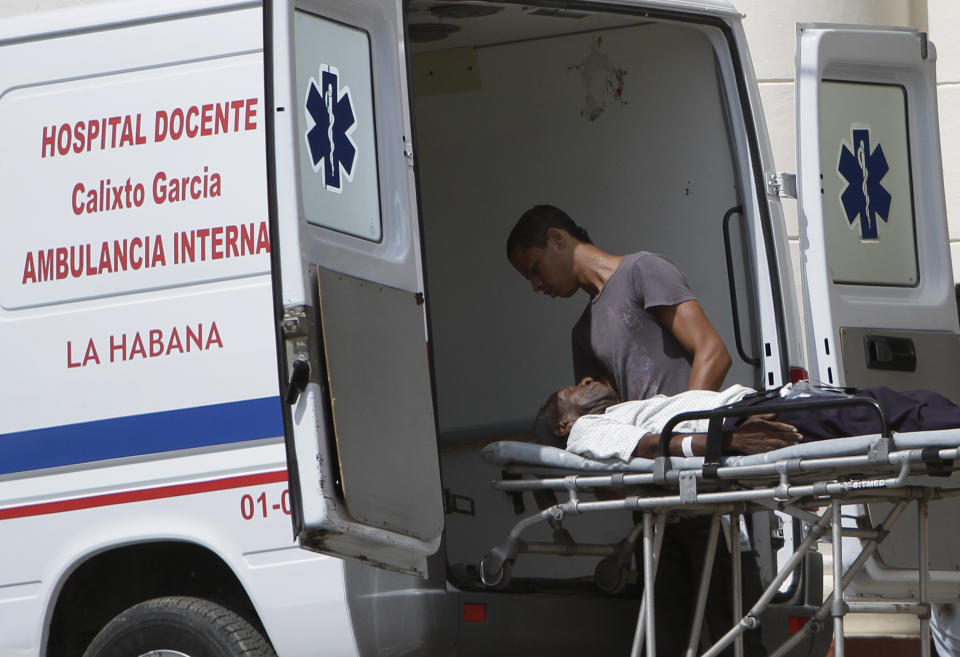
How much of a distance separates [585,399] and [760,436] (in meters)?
0.76

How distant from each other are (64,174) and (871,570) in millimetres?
2569

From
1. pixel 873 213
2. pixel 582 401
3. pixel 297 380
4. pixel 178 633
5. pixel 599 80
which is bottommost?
pixel 178 633

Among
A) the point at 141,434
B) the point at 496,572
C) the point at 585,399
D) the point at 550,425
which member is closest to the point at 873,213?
the point at 585,399

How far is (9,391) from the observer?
445 cm

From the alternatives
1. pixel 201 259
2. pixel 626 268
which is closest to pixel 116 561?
pixel 201 259

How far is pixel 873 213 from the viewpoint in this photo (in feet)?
17.0

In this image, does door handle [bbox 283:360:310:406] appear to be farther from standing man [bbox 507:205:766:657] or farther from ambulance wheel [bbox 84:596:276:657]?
standing man [bbox 507:205:766:657]

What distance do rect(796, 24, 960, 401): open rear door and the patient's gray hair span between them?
0.81 meters

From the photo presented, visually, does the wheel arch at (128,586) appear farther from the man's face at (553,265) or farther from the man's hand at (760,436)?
the man's face at (553,265)

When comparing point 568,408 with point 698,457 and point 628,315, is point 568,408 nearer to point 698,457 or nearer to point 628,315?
point 628,315

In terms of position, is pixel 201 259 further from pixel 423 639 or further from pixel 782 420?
pixel 782 420

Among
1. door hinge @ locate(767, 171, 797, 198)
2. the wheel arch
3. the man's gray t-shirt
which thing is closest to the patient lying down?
the man's gray t-shirt

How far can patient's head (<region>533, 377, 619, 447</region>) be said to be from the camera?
4684 millimetres

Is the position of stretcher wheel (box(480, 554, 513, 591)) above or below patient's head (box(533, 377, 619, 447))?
below
